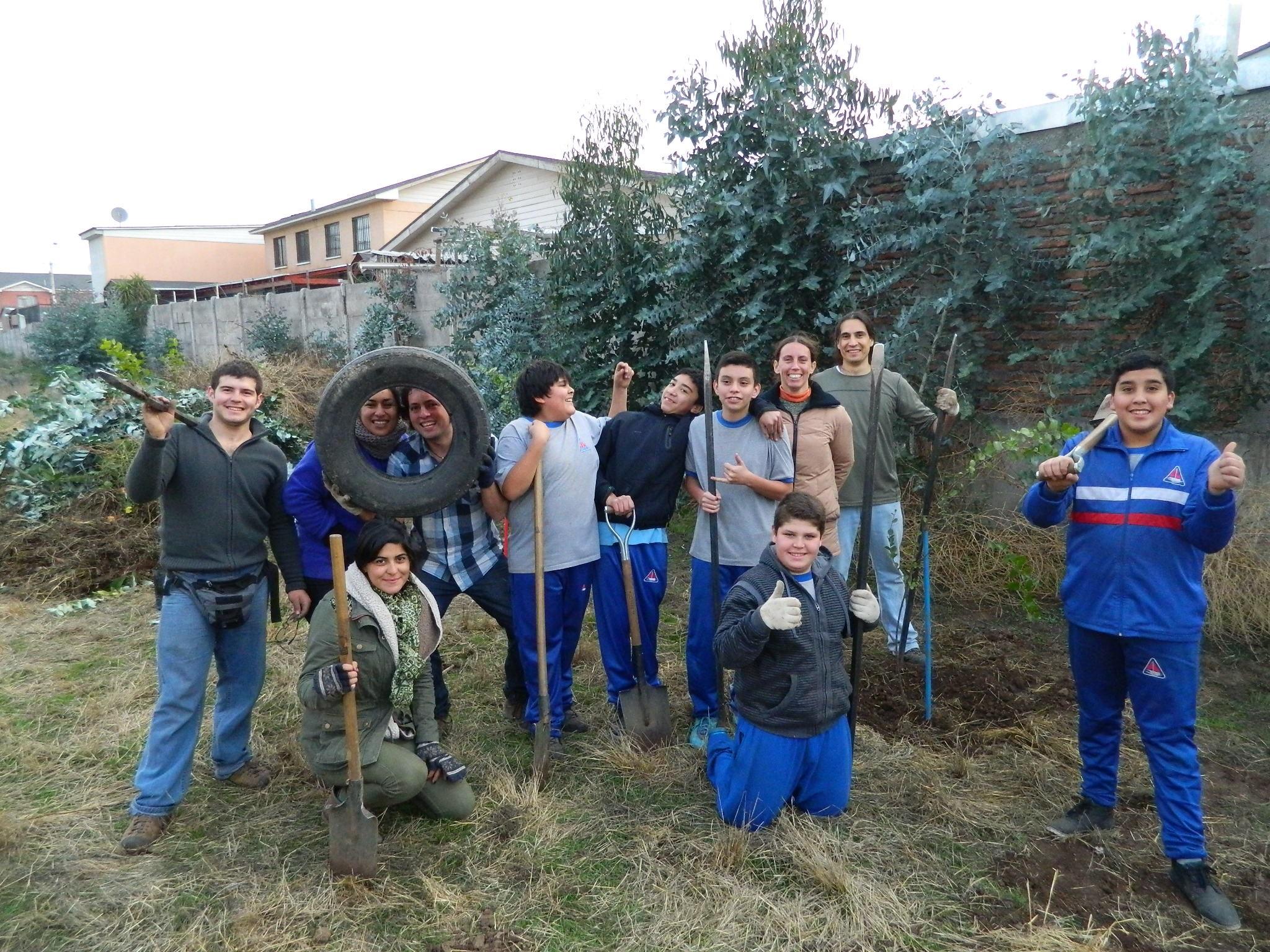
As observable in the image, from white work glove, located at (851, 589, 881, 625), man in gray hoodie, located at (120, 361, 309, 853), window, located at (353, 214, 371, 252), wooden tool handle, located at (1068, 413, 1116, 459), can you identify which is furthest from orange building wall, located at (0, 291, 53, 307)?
wooden tool handle, located at (1068, 413, 1116, 459)

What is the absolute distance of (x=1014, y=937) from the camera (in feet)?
8.59

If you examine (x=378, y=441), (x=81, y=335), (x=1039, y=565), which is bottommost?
(x=1039, y=565)

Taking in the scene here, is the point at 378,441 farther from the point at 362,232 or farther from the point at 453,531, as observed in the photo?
the point at 362,232

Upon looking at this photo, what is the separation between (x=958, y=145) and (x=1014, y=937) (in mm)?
5034

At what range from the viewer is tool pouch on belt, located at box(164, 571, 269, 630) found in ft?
10.7

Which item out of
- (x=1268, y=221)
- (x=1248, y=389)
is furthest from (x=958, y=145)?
(x=1248, y=389)

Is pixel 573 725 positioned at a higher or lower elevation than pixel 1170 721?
lower

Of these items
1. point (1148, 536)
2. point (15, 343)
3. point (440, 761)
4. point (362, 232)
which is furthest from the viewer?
point (362, 232)

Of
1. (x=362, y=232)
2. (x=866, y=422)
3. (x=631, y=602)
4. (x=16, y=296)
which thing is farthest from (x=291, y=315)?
(x=16, y=296)

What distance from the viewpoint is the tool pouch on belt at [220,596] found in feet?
10.7

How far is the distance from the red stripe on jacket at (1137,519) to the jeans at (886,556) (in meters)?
1.55

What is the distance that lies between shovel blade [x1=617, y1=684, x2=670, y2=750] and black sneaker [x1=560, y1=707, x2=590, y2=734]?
0.75ft

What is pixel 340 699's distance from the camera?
3090mm

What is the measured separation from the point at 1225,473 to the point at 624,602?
7.68 ft
